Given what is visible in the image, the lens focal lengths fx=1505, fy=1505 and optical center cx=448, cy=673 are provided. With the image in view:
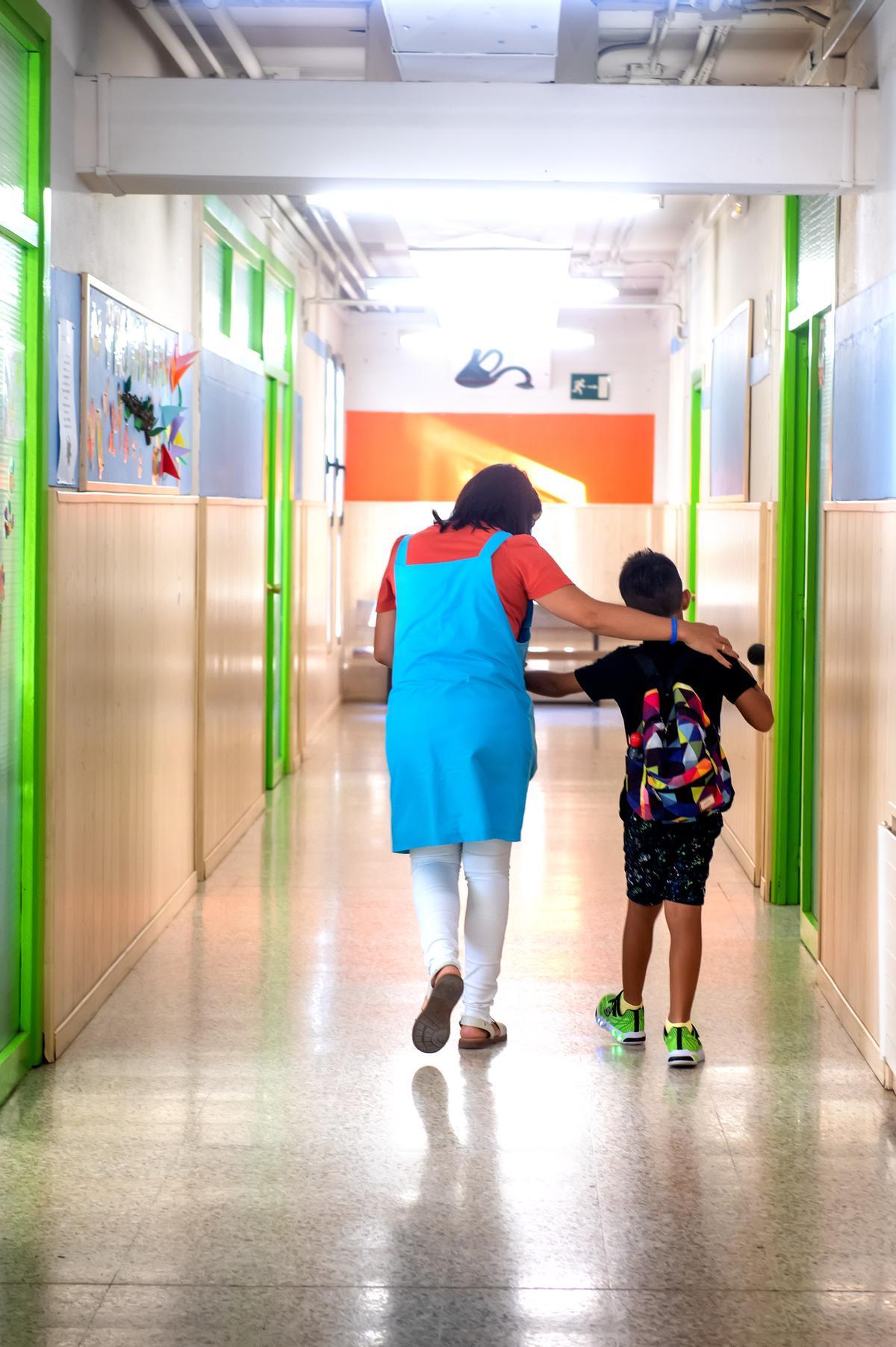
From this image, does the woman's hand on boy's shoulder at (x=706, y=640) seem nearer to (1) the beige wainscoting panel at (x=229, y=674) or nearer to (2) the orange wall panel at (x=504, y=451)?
(1) the beige wainscoting panel at (x=229, y=674)

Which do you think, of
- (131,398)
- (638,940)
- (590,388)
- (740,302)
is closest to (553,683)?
(638,940)

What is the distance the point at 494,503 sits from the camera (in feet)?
12.9

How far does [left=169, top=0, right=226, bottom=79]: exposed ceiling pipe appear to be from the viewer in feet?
16.4

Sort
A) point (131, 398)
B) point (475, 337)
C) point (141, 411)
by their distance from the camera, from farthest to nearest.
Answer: point (475, 337) < point (141, 411) < point (131, 398)

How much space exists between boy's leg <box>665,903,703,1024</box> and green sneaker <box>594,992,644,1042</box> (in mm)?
180

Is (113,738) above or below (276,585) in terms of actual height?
below

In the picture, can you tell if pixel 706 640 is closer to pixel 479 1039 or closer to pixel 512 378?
pixel 479 1039

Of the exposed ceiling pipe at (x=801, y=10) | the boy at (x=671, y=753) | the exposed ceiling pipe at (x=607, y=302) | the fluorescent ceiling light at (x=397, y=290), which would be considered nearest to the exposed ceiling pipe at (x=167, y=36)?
the exposed ceiling pipe at (x=801, y=10)

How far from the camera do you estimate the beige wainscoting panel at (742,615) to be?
6188mm

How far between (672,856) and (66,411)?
2050 mm

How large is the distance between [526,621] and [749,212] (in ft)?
12.4

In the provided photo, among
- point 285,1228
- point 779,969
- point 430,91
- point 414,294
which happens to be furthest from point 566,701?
point 285,1228

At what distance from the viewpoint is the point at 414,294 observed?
992 centimetres

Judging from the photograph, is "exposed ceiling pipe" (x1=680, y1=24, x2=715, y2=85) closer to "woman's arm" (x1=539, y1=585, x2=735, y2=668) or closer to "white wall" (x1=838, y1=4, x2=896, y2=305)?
"white wall" (x1=838, y1=4, x2=896, y2=305)
